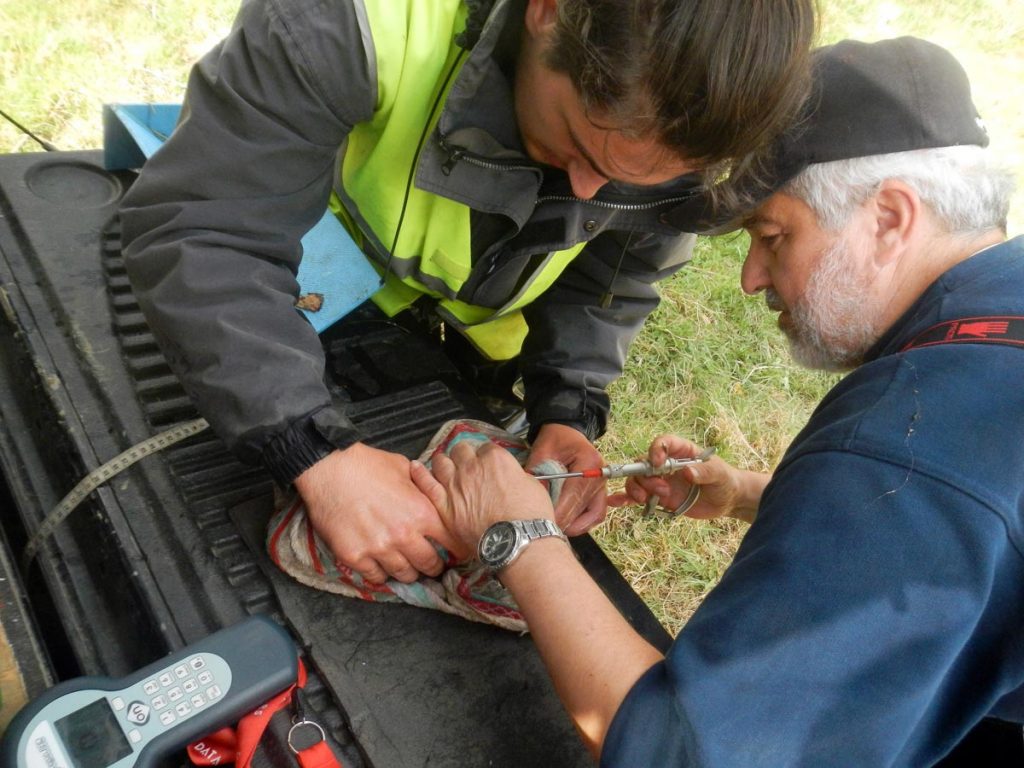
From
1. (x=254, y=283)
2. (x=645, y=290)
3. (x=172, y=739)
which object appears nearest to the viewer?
(x=172, y=739)

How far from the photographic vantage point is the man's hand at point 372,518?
1.16 meters

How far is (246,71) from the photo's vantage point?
3.62 feet

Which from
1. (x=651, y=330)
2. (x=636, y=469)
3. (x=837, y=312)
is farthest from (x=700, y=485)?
(x=651, y=330)

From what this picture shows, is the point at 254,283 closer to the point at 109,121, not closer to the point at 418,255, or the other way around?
the point at 418,255

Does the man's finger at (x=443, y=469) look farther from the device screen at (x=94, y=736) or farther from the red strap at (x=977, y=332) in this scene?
the red strap at (x=977, y=332)

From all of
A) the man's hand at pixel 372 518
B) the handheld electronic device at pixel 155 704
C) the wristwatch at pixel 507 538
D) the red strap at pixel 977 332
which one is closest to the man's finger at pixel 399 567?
the man's hand at pixel 372 518

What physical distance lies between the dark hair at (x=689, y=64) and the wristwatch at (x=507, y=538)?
0.56m

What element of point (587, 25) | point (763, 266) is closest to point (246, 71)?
point (587, 25)

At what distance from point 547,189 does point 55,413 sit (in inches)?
34.8

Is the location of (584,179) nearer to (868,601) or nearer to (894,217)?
(894,217)

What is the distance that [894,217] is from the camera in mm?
1227

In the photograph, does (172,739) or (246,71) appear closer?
(172,739)

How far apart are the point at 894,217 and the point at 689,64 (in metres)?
0.46

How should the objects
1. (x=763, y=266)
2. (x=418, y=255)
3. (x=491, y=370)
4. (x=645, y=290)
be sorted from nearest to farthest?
1. (x=763, y=266)
2. (x=418, y=255)
3. (x=645, y=290)
4. (x=491, y=370)
